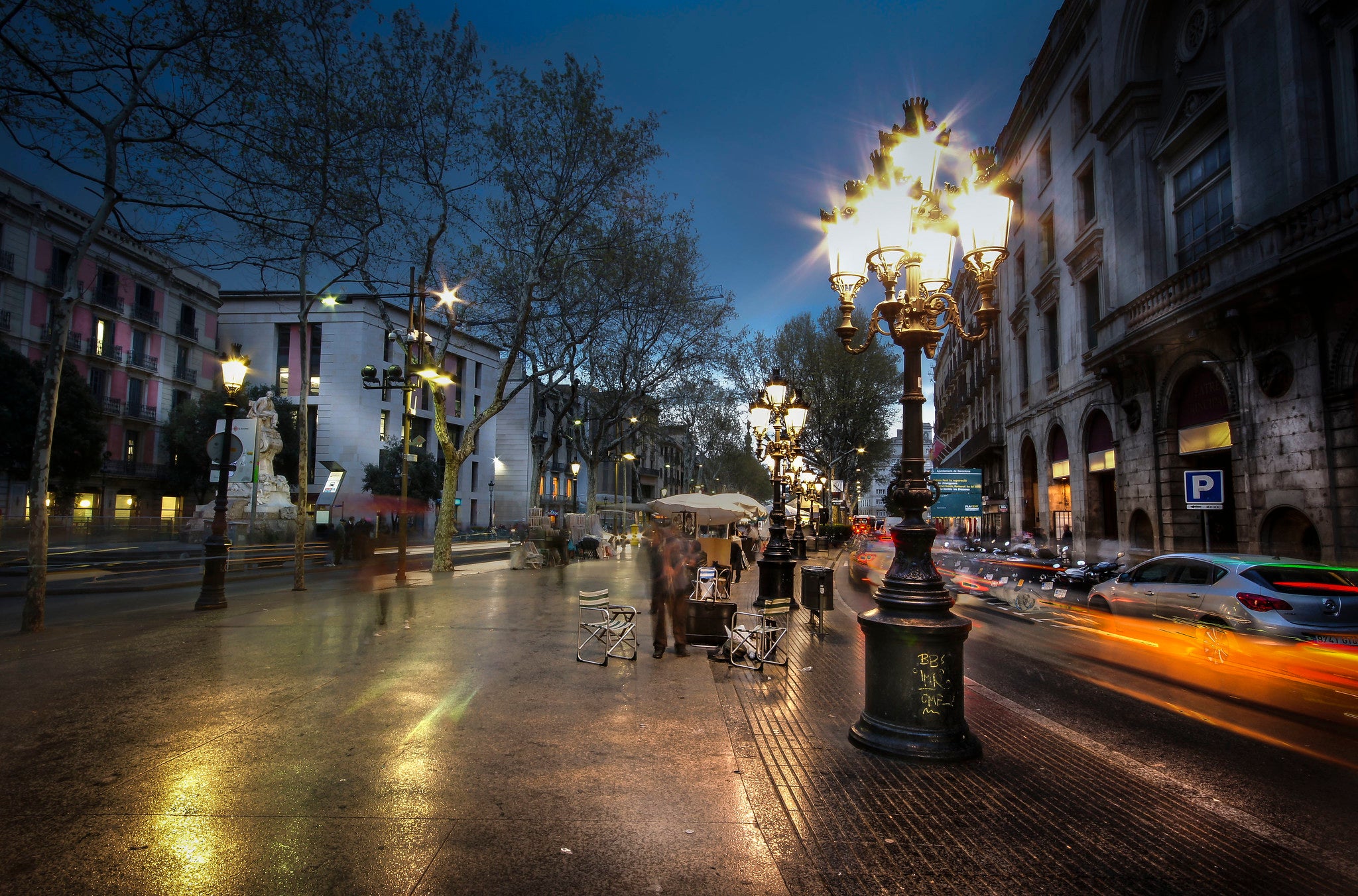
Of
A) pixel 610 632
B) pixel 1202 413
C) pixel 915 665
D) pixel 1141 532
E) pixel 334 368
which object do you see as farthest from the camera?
pixel 334 368

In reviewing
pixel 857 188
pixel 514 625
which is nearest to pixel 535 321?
pixel 514 625

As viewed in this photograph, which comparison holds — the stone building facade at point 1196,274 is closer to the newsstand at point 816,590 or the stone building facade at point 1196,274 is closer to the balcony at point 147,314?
the newsstand at point 816,590

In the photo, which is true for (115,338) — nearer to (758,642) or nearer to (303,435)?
(303,435)

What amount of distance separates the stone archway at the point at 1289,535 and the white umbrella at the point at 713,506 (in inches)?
421

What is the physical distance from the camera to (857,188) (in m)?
6.70

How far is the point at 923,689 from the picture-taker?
5035mm

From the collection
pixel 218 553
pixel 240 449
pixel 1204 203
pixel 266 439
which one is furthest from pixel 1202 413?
pixel 266 439

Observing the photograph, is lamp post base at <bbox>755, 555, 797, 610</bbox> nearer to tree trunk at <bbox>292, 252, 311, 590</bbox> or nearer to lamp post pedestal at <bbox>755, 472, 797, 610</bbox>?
lamp post pedestal at <bbox>755, 472, 797, 610</bbox>

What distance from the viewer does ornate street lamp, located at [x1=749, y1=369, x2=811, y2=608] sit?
40.5 feet

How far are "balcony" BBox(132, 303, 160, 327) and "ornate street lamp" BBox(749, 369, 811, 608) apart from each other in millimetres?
38850

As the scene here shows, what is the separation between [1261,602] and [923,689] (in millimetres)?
6625

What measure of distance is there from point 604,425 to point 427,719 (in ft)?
89.3

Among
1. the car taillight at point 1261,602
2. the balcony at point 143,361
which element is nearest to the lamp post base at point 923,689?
the car taillight at point 1261,602

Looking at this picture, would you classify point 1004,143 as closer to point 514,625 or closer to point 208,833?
point 514,625
